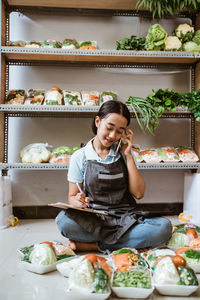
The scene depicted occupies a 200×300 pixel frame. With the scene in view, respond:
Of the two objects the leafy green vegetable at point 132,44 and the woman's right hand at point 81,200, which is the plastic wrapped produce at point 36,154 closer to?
the woman's right hand at point 81,200

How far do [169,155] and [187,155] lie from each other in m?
0.18

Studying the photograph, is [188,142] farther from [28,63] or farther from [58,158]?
[28,63]

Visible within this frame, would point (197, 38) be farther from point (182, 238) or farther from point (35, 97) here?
point (182, 238)

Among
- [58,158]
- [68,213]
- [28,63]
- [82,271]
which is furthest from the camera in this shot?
[28,63]

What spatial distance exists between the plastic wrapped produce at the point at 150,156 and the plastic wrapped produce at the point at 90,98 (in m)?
0.68

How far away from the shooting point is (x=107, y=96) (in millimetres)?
2750

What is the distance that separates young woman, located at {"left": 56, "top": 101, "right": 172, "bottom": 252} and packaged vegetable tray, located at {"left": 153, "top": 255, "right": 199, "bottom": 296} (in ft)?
1.65

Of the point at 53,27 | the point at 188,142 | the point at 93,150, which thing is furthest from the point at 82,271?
the point at 53,27

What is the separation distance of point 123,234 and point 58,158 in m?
1.08

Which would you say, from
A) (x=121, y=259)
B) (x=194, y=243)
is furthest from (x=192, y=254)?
(x=121, y=259)

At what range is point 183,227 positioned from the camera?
7.07 feet

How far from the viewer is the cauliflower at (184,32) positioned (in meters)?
2.78

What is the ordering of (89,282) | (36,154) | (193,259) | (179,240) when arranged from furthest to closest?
1. (36,154)
2. (179,240)
3. (193,259)
4. (89,282)

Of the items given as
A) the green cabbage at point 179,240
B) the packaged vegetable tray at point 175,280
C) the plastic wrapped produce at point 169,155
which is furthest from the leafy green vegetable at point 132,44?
the packaged vegetable tray at point 175,280
